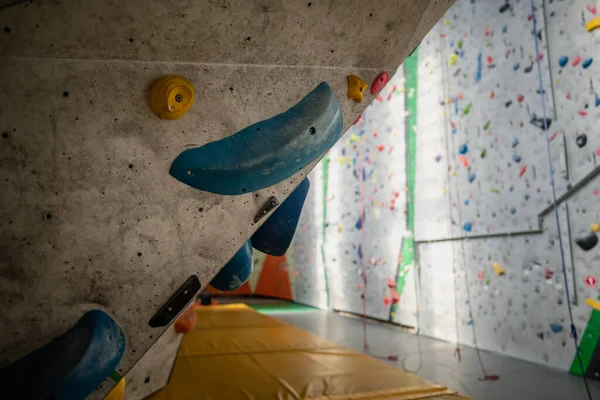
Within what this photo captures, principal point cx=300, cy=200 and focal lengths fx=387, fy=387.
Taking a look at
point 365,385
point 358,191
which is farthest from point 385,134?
point 365,385

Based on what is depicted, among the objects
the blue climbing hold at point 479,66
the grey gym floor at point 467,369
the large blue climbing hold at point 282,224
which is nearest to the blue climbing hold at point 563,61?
the blue climbing hold at point 479,66

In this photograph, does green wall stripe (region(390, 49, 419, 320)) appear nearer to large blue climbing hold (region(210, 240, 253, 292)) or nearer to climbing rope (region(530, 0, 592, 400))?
climbing rope (region(530, 0, 592, 400))

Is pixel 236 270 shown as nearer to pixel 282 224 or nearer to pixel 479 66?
pixel 282 224

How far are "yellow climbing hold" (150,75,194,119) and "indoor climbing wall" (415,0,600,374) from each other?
230cm

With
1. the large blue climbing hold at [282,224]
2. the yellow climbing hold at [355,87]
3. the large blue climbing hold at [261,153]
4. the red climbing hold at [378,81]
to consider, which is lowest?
the large blue climbing hold at [282,224]

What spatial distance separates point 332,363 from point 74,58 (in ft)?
6.22

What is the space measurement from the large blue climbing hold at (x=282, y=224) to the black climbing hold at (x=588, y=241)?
1.86 metres

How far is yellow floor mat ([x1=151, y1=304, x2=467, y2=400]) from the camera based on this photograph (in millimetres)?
1624

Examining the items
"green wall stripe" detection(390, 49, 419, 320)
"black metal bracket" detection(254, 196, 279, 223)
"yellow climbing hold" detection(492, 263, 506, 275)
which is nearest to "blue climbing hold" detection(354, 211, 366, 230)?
→ "green wall stripe" detection(390, 49, 419, 320)

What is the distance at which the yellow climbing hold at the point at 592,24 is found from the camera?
216 cm

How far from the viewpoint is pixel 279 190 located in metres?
0.95

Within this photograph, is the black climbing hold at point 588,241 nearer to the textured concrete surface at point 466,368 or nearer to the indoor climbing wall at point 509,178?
the indoor climbing wall at point 509,178

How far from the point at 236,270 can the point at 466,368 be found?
182 centimetres

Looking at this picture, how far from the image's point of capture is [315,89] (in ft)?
3.16
